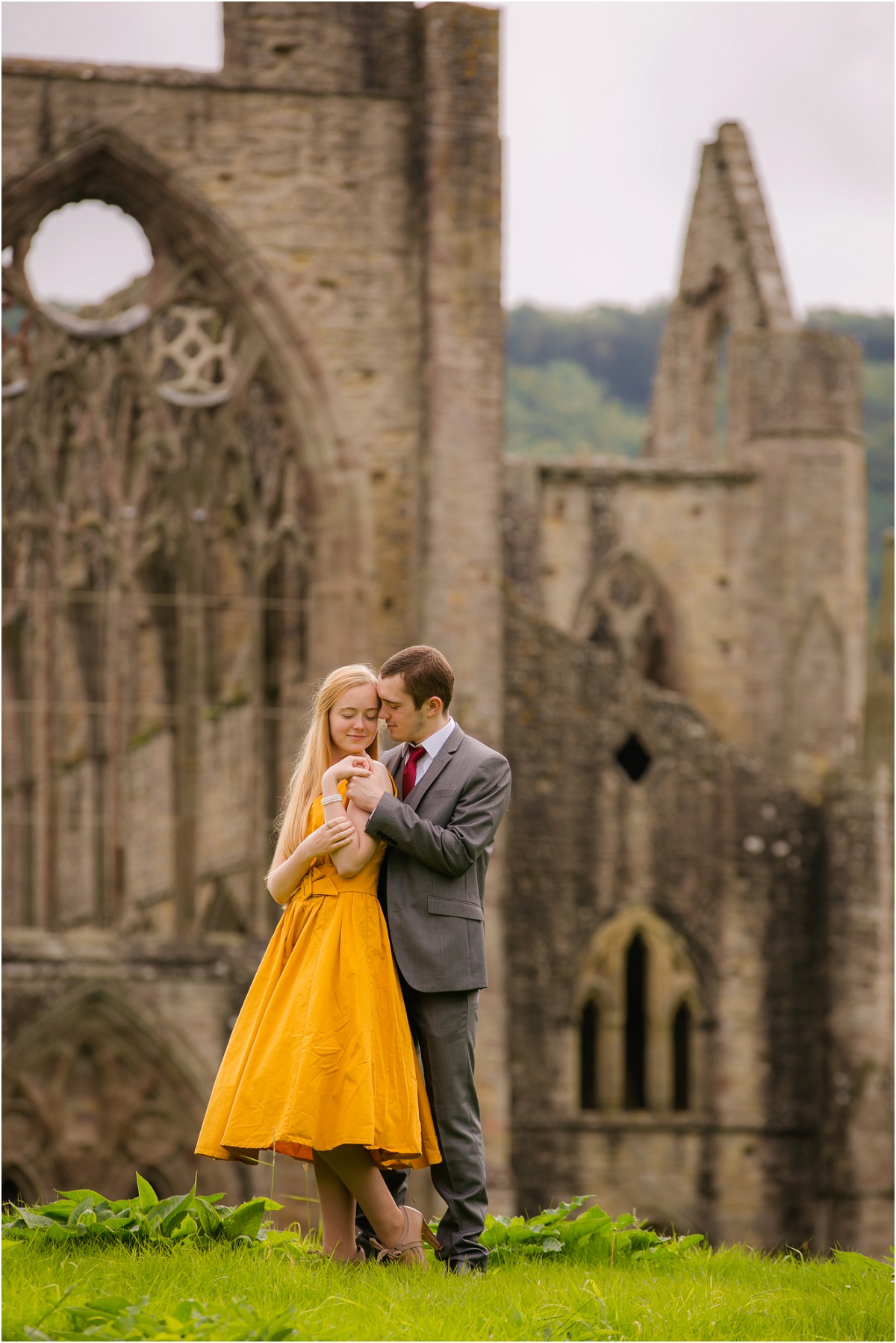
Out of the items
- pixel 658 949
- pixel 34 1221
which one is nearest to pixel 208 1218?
pixel 34 1221

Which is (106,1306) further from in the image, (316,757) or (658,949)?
(658,949)

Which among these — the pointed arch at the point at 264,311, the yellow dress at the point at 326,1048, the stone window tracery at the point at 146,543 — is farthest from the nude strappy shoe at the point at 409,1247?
the pointed arch at the point at 264,311

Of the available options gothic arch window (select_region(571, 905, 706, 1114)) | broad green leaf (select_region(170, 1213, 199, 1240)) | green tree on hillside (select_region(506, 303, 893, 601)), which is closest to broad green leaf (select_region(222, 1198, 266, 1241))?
broad green leaf (select_region(170, 1213, 199, 1240))

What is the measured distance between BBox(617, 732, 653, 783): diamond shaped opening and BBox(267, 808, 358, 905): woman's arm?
35.8 ft

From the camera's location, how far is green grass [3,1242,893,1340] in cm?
473

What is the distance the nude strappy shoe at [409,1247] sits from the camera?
5.42 metres

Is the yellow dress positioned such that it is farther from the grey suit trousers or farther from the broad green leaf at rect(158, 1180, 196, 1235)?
the broad green leaf at rect(158, 1180, 196, 1235)

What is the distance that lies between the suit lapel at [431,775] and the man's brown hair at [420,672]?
0.51 ft

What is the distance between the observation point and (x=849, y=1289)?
569 cm

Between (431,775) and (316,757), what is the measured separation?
0.35 m

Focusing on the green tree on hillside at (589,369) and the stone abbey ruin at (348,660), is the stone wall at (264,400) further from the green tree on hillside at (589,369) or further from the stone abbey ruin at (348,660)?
the green tree on hillside at (589,369)

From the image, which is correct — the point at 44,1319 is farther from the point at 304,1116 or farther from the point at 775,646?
the point at 775,646

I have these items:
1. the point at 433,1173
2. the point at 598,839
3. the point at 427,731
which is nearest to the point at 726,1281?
the point at 433,1173

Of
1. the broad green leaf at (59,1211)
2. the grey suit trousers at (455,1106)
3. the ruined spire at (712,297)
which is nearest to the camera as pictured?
the grey suit trousers at (455,1106)
